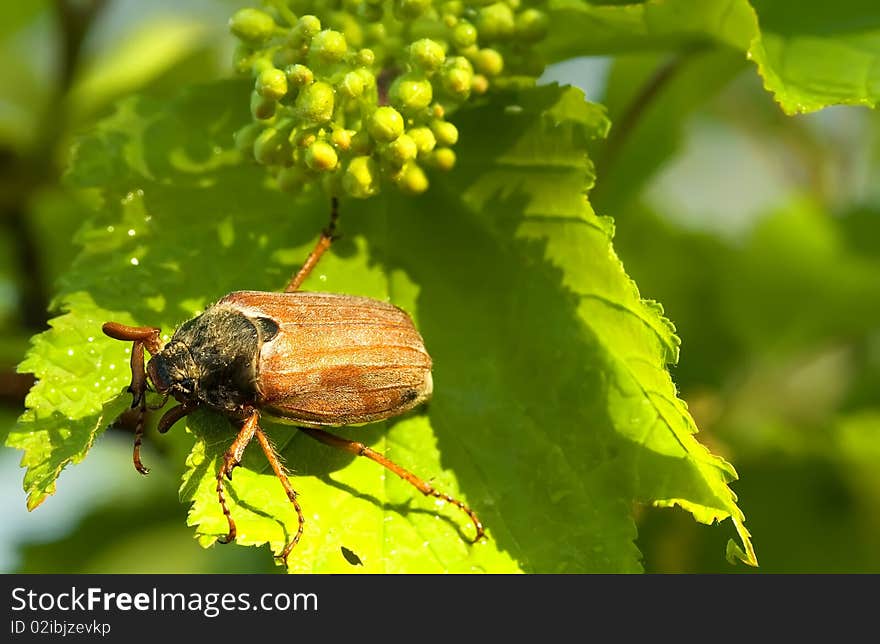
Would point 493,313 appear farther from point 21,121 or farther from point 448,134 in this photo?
point 21,121

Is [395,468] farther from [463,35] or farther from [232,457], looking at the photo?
[463,35]

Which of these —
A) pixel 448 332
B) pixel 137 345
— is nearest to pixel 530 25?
pixel 448 332

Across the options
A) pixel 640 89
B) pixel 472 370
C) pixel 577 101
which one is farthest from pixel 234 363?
pixel 640 89

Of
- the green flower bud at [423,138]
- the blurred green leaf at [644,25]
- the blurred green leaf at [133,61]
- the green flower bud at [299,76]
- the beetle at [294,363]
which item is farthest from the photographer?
the blurred green leaf at [133,61]

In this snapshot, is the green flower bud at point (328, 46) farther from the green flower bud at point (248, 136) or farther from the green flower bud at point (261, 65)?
the green flower bud at point (248, 136)

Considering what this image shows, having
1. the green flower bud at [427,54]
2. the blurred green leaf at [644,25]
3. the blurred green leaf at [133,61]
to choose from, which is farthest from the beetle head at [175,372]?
the blurred green leaf at [133,61]

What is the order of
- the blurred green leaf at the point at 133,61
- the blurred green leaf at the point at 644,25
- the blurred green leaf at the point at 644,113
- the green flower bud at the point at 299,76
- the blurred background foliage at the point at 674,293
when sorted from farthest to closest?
1. the blurred green leaf at the point at 133,61
2. the blurred background foliage at the point at 674,293
3. the blurred green leaf at the point at 644,113
4. the blurred green leaf at the point at 644,25
5. the green flower bud at the point at 299,76

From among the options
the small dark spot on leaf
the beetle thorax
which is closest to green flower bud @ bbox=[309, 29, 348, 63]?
the beetle thorax
